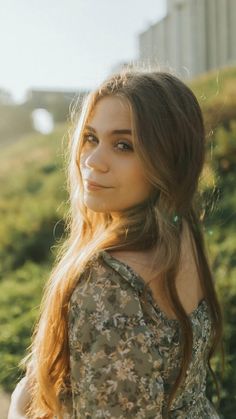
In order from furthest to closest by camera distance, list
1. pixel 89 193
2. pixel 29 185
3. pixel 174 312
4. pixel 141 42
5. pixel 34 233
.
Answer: pixel 141 42 < pixel 29 185 < pixel 34 233 < pixel 89 193 < pixel 174 312

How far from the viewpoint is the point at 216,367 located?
3352 mm

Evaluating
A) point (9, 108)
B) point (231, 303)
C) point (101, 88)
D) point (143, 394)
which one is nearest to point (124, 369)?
point (143, 394)

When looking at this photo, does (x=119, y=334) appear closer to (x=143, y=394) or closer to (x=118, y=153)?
(x=143, y=394)

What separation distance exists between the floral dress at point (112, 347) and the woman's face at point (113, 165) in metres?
0.21

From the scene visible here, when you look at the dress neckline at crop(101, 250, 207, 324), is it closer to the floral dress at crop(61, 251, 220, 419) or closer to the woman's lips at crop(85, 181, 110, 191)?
the floral dress at crop(61, 251, 220, 419)

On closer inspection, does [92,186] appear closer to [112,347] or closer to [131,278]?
[131,278]

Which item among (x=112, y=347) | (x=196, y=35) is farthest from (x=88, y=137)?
(x=196, y=35)

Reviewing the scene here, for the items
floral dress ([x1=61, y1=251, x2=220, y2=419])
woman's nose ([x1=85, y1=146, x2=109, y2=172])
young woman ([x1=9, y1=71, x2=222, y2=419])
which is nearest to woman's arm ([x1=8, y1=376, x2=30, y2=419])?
young woman ([x1=9, y1=71, x2=222, y2=419])

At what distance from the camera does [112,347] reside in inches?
57.9

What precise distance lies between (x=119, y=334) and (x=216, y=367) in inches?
78.7

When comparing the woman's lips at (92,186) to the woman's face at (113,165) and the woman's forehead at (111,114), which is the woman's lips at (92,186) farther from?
the woman's forehead at (111,114)

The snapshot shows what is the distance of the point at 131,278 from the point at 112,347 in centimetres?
15

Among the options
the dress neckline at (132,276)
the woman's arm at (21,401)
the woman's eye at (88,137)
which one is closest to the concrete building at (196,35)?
the woman's eye at (88,137)

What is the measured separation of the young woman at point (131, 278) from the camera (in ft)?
4.86
